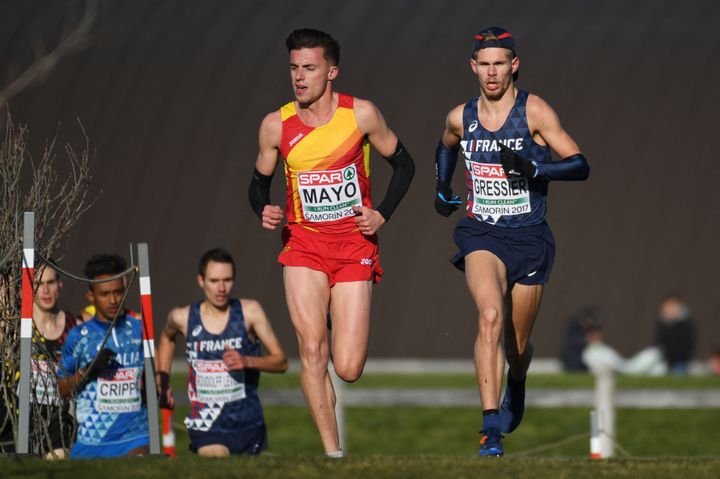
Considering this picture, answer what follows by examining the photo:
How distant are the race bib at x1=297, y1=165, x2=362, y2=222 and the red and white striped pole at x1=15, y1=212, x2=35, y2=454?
1753 millimetres

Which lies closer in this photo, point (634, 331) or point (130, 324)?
point (130, 324)

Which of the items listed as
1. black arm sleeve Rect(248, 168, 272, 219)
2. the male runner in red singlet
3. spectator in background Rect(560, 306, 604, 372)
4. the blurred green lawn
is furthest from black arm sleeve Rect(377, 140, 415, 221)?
spectator in background Rect(560, 306, 604, 372)

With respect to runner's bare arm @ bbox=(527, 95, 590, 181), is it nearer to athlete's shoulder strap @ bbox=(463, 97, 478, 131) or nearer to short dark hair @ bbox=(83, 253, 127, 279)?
athlete's shoulder strap @ bbox=(463, 97, 478, 131)

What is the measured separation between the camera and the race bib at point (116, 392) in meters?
10.3

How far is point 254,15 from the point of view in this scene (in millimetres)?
28953

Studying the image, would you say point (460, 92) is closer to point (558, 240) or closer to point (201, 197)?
point (558, 240)

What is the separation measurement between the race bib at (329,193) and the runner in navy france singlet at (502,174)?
768 millimetres

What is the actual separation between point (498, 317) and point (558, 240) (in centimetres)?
2192

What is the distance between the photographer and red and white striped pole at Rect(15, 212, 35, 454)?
8.00 metres

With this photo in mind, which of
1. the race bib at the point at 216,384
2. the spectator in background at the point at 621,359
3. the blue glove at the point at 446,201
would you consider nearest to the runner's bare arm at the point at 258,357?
the race bib at the point at 216,384

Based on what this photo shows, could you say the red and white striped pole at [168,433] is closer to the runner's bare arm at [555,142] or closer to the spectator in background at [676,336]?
the runner's bare arm at [555,142]

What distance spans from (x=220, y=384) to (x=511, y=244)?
10.3 ft

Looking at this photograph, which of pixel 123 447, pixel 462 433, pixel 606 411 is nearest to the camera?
pixel 123 447

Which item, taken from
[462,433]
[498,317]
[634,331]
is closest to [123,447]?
[498,317]
